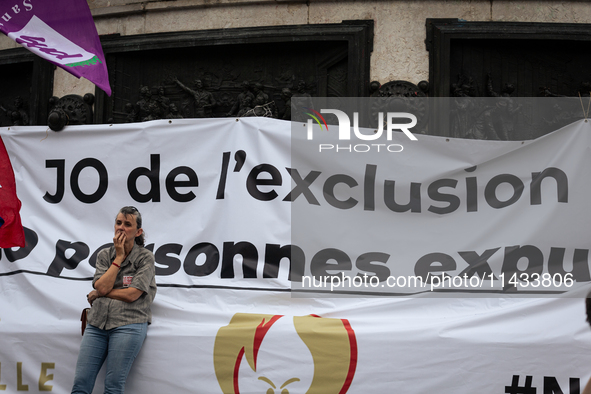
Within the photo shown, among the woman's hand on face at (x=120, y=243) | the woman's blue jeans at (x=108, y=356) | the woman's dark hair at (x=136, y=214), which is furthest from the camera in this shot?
the woman's dark hair at (x=136, y=214)

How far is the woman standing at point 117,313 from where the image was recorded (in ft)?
12.5

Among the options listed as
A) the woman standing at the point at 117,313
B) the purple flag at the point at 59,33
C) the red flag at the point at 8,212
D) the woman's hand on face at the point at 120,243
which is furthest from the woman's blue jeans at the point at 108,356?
the purple flag at the point at 59,33

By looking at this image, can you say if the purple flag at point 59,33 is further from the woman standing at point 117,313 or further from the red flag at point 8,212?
the woman standing at point 117,313

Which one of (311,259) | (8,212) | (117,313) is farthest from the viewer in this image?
(311,259)

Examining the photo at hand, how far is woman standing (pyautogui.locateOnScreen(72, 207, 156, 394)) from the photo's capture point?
12.5 feet

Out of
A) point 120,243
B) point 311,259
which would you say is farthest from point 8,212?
point 311,259

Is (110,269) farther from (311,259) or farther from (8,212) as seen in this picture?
(311,259)

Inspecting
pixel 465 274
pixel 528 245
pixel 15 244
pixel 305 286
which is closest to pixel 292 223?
pixel 305 286

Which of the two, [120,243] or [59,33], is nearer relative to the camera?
[120,243]

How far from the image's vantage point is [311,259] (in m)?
4.42

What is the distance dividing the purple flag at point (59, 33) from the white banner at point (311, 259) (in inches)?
26.5

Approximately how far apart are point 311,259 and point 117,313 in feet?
5.31

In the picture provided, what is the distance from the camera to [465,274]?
4285 mm

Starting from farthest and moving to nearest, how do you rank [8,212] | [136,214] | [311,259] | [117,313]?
[311,259] → [8,212] → [136,214] → [117,313]
